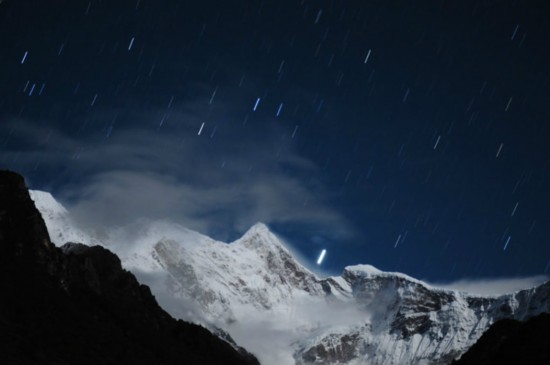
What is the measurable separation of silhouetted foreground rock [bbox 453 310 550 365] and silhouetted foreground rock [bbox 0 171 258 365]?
59.5m

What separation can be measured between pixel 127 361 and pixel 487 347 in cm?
6149

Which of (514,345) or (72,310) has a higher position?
(514,345)

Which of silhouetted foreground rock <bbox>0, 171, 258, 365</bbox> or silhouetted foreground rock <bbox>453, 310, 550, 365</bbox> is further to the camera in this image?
silhouetted foreground rock <bbox>0, 171, 258, 365</bbox>

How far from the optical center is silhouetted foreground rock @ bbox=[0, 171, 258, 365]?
112812 millimetres

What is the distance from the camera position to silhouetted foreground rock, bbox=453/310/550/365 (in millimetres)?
95262

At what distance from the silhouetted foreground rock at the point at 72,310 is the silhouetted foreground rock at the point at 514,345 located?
59.5 metres

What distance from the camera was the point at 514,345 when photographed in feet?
341

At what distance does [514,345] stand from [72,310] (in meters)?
78.2

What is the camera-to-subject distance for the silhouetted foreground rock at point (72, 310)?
113 m

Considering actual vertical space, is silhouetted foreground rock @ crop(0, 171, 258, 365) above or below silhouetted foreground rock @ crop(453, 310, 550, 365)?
below

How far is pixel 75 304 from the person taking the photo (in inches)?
5384

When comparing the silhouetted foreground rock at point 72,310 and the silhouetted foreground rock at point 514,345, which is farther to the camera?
the silhouetted foreground rock at point 72,310

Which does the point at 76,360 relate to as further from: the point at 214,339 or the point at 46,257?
the point at 214,339

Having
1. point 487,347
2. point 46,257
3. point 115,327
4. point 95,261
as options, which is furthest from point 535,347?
point 95,261
